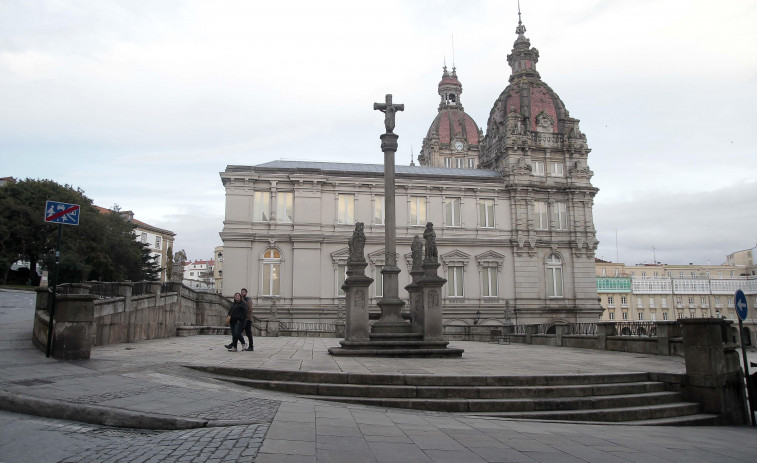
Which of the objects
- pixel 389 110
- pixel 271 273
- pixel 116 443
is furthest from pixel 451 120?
pixel 116 443

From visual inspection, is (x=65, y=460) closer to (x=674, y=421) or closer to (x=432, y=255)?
(x=674, y=421)

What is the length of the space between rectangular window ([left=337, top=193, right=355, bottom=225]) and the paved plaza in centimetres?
3343

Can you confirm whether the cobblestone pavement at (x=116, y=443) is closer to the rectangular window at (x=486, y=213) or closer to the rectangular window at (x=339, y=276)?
the rectangular window at (x=339, y=276)

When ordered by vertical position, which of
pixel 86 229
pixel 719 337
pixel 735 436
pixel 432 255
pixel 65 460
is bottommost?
pixel 735 436

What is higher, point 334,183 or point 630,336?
point 334,183

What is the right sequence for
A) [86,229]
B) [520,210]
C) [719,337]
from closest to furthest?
1. [719,337]
2. [520,210]
3. [86,229]

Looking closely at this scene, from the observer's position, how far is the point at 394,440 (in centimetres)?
700

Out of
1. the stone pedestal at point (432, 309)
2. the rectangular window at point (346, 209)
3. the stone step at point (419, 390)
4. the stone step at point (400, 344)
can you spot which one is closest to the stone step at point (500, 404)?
the stone step at point (419, 390)

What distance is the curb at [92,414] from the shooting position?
23.1ft

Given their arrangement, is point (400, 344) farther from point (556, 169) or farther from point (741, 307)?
point (556, 169)

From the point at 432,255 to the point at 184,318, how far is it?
15.3 m

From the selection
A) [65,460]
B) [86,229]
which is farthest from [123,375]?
[86,229]

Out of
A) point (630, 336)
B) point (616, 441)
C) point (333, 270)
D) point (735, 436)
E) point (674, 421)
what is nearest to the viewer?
point (616, 441)

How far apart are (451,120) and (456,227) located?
42.6 m
